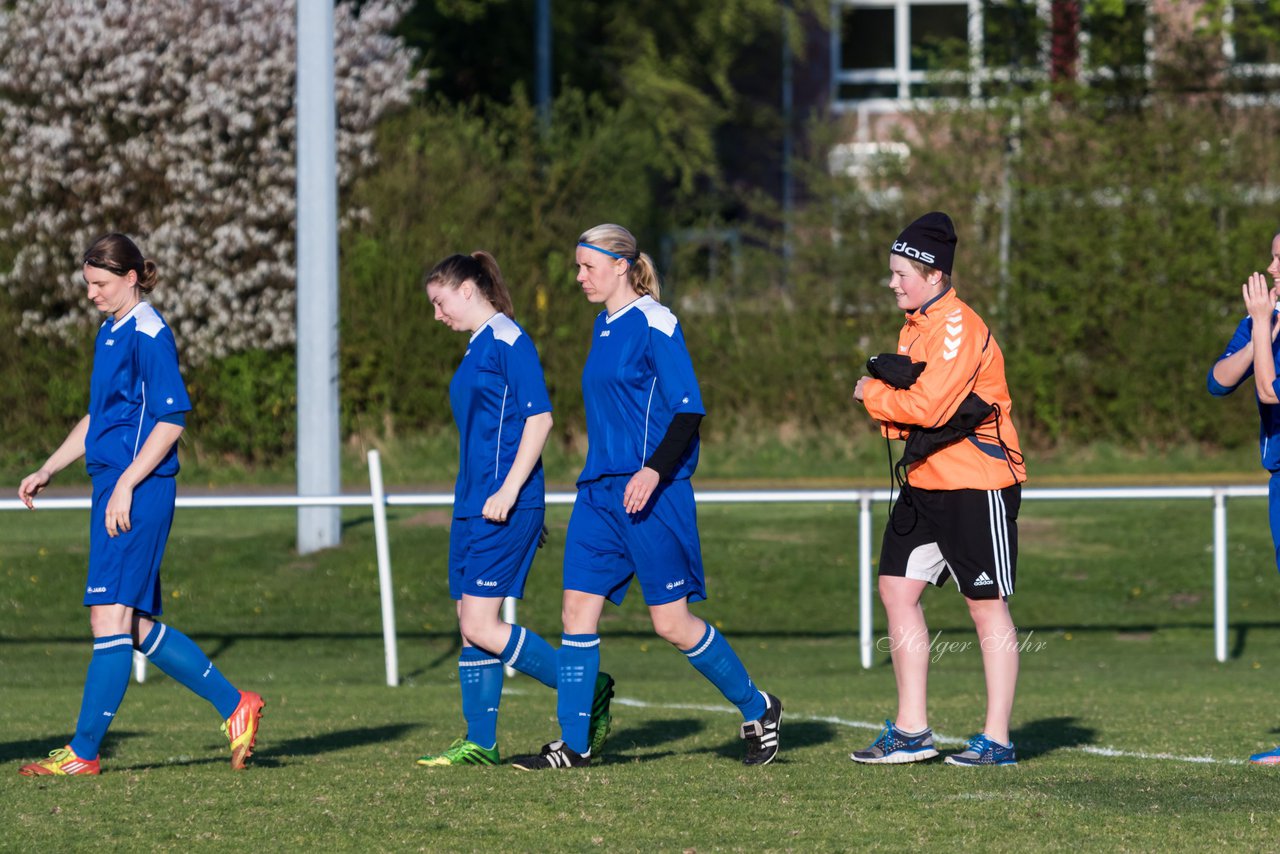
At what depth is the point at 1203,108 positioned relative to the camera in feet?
69.5

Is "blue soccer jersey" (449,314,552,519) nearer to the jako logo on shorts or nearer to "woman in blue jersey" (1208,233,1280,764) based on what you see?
the jako logo on shorts

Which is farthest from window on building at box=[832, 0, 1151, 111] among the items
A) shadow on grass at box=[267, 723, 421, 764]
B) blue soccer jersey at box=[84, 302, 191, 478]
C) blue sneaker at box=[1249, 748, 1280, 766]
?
blue soccer jersey at box=[84, 302, 191, 478]

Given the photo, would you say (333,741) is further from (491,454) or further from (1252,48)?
(1252,48)

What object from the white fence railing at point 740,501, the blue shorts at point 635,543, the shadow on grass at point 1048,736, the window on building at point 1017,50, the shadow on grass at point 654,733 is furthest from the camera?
the window on building at point 1017,50

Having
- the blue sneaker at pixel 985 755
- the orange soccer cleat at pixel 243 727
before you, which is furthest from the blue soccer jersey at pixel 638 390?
the orange soccer cleat at pixel 243 727

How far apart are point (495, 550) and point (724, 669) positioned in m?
0.92

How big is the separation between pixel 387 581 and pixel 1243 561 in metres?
7.14

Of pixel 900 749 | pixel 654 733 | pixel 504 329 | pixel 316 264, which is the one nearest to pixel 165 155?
pixel 316 264

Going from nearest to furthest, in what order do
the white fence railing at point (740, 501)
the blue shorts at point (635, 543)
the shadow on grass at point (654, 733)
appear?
the blue shorts at point (635, 543) < the shadow on grass at point (654, 733) < the white fence railing at point (740, 501)

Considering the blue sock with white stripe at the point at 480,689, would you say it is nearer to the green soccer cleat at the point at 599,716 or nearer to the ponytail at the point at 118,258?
the green soccer cleat at the point at 599,716

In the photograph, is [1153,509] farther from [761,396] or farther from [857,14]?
[857,14]

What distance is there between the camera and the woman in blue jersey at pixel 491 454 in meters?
6.49

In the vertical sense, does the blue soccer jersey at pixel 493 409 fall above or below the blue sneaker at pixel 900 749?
above

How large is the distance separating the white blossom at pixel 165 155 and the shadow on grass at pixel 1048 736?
13928 millimetres
